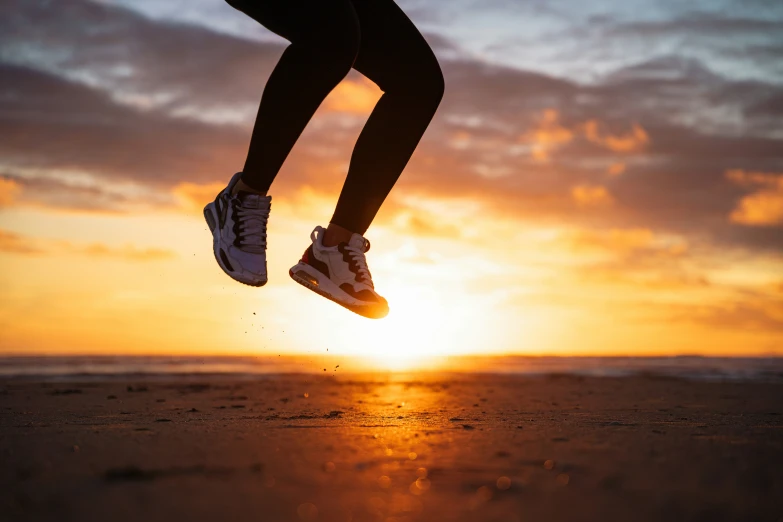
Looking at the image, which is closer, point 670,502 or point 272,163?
point 670,502

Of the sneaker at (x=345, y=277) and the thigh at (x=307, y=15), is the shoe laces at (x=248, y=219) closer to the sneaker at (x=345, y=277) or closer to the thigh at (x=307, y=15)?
the sneaker at (x=345, y=277)

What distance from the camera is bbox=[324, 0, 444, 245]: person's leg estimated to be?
3.10m

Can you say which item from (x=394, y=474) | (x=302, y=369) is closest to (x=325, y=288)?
(x=394, y=474)

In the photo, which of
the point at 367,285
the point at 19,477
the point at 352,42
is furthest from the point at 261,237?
the point at 19,477

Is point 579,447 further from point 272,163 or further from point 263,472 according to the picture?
point 272,163

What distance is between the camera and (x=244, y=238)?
320 cm

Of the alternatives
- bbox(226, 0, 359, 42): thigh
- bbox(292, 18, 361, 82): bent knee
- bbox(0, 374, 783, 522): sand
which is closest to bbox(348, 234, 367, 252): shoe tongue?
bbox(292, 18, 361, 82): bent knee

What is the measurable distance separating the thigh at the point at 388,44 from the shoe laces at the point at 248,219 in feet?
2.42

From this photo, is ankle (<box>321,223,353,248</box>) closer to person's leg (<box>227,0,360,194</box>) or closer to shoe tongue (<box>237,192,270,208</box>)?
shoe tongue (<box>237,192,270,208</box>)

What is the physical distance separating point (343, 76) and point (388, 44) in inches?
16.5

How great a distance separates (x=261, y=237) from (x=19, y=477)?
1764mm

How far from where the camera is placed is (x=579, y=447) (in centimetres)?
186

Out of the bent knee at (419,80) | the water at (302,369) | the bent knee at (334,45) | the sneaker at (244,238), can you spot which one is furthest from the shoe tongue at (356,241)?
the water at (302,369)

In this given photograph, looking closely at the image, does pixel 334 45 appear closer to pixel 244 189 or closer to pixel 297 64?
pixel 297 64
